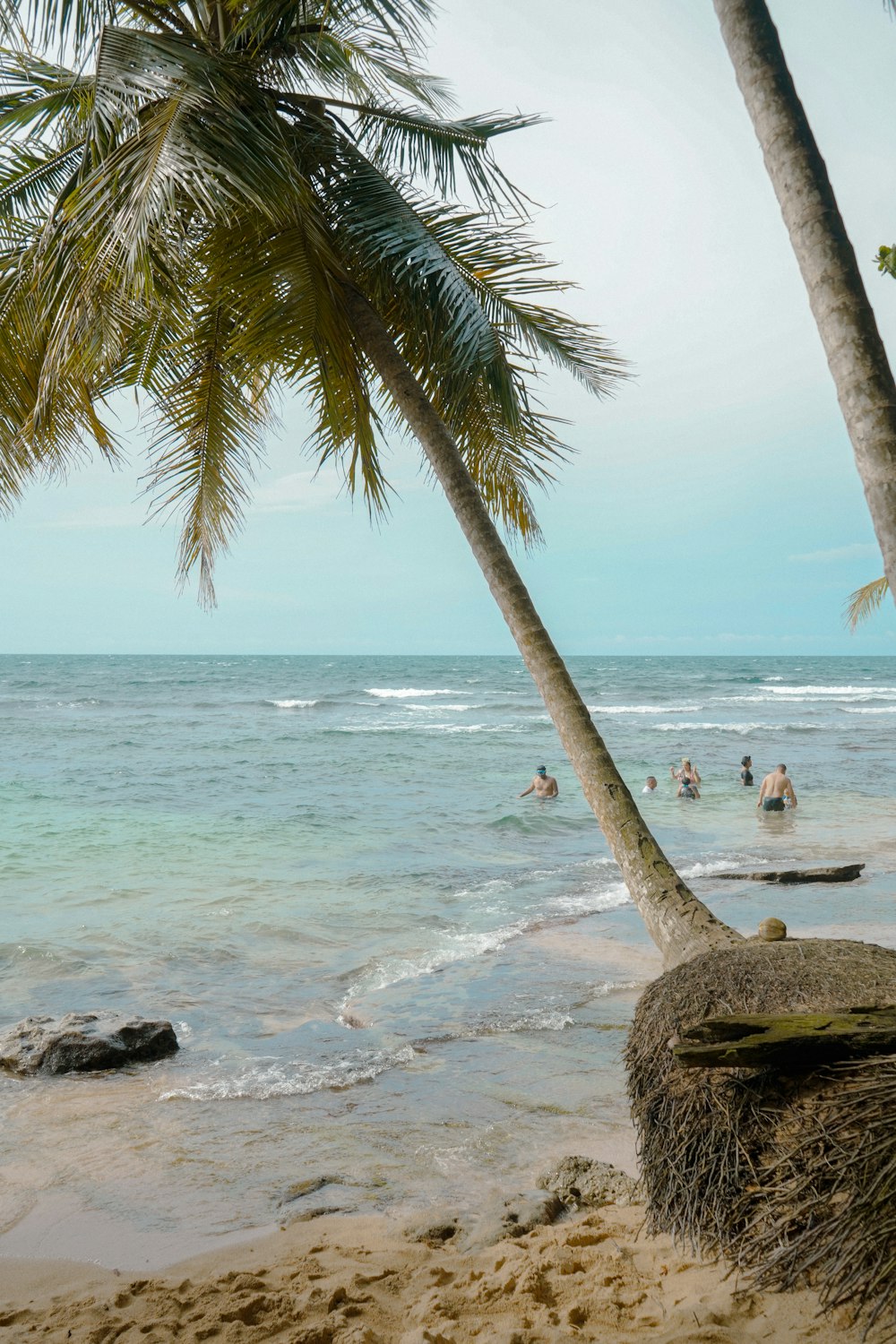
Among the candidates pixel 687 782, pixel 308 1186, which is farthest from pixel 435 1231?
pixel 687 782

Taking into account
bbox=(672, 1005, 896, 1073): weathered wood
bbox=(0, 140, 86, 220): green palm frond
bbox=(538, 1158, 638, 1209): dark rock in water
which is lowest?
bbox=(538, 1158, 638, 1209): dark rock in water

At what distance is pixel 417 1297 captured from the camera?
11.3ft

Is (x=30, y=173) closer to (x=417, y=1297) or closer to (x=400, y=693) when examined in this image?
(x=417, y=1297)

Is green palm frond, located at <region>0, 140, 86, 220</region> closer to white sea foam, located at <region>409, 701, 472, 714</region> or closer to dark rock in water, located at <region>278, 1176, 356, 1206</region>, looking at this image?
dark rock in water, located at <region>278, 1176, 356, 1206</region>

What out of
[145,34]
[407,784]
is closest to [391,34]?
[145,34]

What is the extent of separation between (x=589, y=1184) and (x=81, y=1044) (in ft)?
12.2

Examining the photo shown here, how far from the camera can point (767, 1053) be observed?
2.89 meters

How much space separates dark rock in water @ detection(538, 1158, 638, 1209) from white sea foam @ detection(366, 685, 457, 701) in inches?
1717

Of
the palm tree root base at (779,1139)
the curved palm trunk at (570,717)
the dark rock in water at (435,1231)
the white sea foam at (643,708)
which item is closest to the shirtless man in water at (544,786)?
the curved palm trunk at (570,717)

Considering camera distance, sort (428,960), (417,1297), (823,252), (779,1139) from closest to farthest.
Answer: (823,252) < (779,1139) < (417,1297) < (428,960)

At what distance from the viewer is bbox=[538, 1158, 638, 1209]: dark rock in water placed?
4219 mm

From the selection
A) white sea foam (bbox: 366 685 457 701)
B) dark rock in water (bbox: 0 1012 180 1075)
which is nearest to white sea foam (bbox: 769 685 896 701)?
white sea foam (bbox: 366 685 457 701)

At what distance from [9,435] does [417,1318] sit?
5.79 meters

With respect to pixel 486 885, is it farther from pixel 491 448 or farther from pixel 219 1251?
pixel 219 1251
